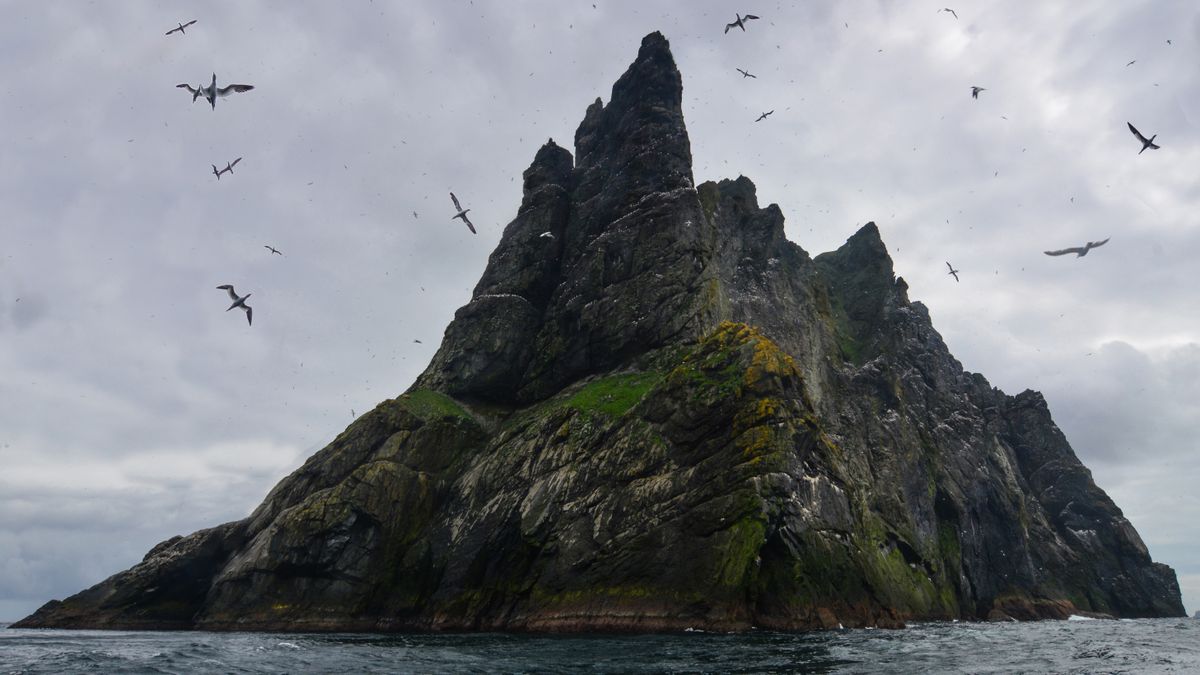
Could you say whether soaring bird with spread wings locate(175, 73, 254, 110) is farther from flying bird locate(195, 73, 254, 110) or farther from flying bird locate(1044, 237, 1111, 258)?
flying bird locate(1044, 237, 1111, 258)

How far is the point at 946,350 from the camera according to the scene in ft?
A: 407

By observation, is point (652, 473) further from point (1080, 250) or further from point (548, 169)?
point (548, 169)

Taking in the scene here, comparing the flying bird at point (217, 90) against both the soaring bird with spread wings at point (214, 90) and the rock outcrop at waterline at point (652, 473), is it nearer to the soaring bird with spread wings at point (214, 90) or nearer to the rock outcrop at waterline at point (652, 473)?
the soaring bird with spread wings at point (214, 90)

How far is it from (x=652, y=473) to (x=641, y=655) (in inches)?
993

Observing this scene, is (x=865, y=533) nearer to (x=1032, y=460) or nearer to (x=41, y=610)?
(x=41, y=610)

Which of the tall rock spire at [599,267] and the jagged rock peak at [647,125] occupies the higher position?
the jagged rock peak at [647,125]

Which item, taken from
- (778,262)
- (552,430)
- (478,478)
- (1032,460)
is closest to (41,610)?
(478,478)

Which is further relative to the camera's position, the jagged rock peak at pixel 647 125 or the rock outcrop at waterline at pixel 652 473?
the jagged rock peak at pixel 647 125

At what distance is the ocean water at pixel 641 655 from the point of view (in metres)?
26.1

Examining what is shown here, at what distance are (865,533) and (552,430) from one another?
2955cm

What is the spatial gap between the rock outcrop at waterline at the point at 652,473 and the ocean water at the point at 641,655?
387 inches

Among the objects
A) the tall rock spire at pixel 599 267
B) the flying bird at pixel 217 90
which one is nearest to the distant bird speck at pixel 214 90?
the flying bird at pixel 217 90

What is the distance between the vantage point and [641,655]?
30328 millimetres

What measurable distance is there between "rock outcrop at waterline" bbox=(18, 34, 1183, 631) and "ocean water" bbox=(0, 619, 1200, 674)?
A: 9.83 meters
